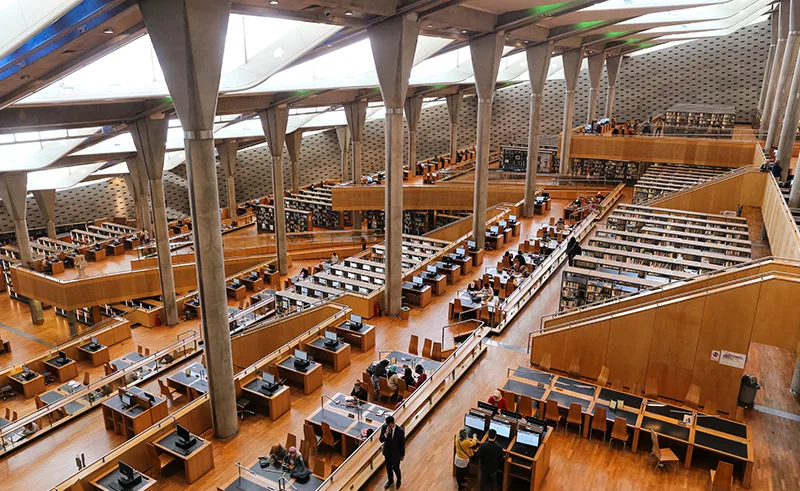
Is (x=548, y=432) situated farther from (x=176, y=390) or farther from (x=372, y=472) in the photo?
(x=176, y=390)

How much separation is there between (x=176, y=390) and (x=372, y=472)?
750 centimetres

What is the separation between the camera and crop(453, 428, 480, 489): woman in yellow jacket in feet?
26.0

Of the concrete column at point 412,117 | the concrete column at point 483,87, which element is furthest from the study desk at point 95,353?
the concrete column at point 412,117

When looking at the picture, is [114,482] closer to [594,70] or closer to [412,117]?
[412,117]

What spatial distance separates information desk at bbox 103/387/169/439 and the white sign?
12.0m

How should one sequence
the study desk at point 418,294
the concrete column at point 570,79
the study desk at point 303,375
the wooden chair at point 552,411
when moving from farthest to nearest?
the concrete column at point 570,79 < the study desk at point 418,294 < the study desk at point 303,375 < the wooden chair at point 552,411

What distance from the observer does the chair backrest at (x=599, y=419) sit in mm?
9148

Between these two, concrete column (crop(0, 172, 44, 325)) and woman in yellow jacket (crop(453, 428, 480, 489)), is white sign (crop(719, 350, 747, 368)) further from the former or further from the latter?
concrete column (crop(0, 172, 44, 325))

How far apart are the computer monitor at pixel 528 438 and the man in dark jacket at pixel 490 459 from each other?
24.4 inches

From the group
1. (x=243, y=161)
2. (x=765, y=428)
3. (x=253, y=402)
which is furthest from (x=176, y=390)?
(x=243, y=161)

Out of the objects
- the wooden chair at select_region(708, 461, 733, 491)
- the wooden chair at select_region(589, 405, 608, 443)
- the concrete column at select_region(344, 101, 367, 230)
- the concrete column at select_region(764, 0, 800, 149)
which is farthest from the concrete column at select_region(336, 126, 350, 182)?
the wooden chair at select_region(708, 461, 733, 491)

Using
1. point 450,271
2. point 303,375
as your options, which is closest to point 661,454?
point 303,375

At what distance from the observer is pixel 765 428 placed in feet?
31.8

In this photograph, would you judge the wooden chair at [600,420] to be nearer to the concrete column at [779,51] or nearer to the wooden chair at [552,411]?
the wooden chair at [552,411]
